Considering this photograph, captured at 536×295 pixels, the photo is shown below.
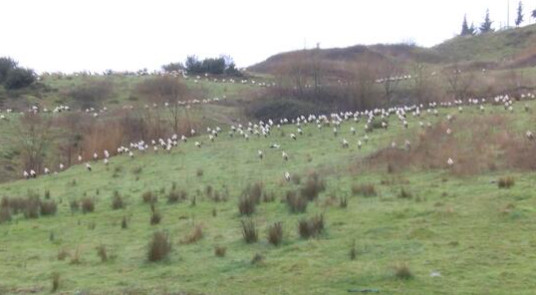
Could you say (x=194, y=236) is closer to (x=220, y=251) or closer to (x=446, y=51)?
(x=220, y=251)

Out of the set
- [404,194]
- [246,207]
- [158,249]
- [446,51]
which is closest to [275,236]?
[158,249]

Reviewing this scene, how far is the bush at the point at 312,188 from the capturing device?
16725mm

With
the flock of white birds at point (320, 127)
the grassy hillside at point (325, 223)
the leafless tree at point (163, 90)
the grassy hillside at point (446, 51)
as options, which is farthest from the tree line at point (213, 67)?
the grassy hillside at point (325, 223)

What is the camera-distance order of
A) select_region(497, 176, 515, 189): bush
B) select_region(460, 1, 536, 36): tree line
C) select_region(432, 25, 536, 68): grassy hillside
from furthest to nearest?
select_region(460, 1, 536, 36): tree line < select_region(432, 25, 536, 68): grassy hillside < select_region(497, 176, 515, 189): bush

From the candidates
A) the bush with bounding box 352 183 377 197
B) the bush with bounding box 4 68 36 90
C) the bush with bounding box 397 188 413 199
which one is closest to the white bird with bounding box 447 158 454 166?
the bush with bounding box 352 183 377 197

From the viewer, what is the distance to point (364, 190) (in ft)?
54.6

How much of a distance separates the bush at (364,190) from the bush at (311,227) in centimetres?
343

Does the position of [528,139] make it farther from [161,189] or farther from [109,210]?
[109,210]

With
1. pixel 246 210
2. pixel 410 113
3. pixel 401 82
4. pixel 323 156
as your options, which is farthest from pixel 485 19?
pixel 246 210

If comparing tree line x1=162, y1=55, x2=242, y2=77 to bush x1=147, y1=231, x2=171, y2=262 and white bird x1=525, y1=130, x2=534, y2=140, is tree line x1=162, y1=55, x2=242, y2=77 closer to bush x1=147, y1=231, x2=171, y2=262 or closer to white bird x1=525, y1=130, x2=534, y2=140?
white bird x1=525, y1=130, x2=534, y2=140

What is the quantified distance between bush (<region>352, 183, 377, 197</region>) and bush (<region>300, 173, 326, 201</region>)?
0.84m

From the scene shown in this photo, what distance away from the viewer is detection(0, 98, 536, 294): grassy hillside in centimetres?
1009

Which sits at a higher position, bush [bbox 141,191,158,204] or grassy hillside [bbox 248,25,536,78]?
grassy hillside [bbox 248,25,536,78]

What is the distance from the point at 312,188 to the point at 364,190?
1256 mm
